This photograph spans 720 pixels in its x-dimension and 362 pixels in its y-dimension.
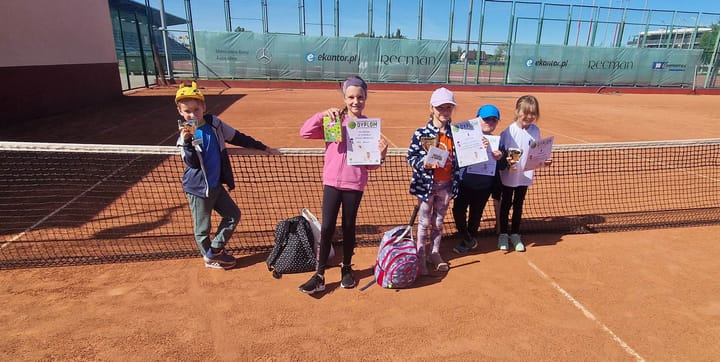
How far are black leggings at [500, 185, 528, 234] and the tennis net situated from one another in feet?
1.65

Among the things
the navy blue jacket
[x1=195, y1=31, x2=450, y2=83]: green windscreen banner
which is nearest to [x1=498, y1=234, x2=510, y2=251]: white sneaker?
the navy blue jacket

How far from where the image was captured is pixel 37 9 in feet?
43.5

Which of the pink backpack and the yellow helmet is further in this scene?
the pink backpack

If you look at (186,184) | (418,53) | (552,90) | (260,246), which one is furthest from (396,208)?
(552,90)

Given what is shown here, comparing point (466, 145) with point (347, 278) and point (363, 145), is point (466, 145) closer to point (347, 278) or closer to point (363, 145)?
point (363, 145)

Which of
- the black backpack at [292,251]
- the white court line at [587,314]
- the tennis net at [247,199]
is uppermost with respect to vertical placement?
the black backpack at [292,251]

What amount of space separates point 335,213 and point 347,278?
2.42 ft

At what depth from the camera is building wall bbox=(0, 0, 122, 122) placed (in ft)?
39.4

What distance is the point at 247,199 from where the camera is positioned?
6.30 metres

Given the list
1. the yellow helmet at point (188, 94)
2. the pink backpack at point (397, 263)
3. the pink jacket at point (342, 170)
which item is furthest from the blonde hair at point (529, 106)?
the yellow helmet at point (188, 94)

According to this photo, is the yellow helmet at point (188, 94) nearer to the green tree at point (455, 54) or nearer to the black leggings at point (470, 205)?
the black leggings at point (470, 205)

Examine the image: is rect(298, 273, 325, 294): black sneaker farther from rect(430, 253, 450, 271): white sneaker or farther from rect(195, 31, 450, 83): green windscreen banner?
rect(195, 31, 450, 83): green windscreen banner

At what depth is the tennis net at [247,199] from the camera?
14.9 ft

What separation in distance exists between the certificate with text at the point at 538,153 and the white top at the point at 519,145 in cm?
5
